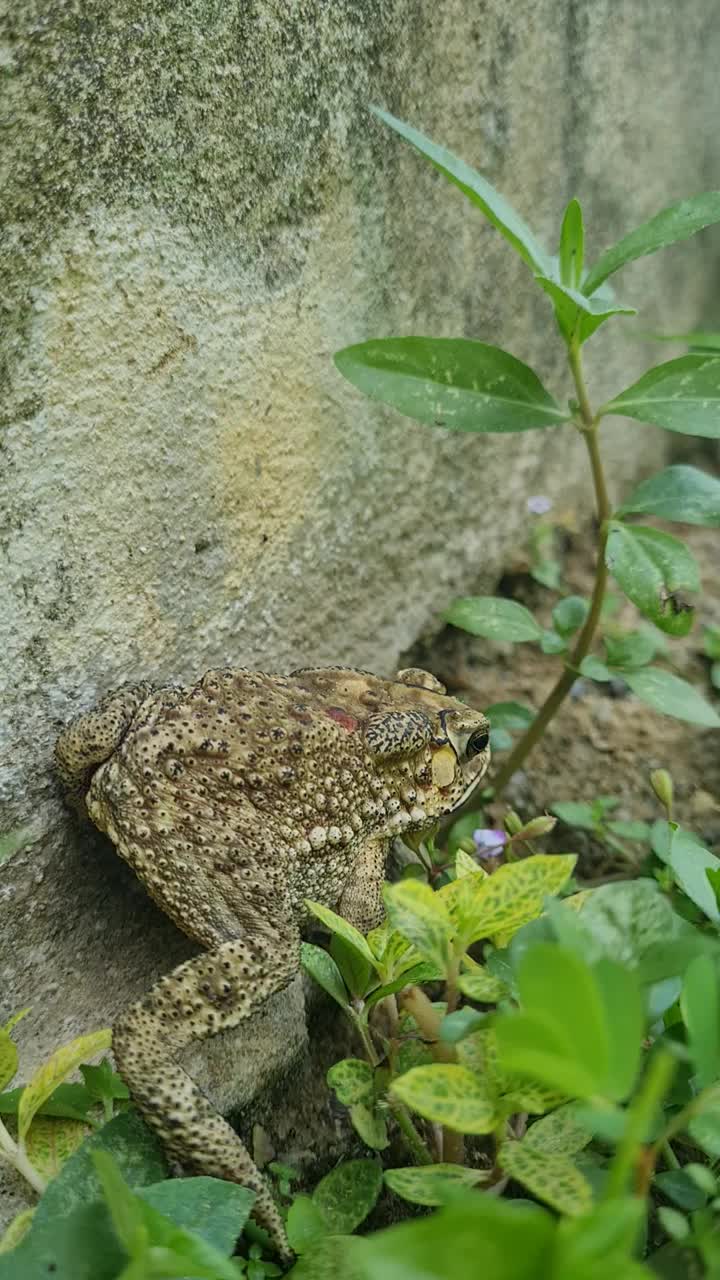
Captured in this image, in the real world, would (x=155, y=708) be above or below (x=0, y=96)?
below

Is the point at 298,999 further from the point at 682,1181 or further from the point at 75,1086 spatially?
the point at 682,1181

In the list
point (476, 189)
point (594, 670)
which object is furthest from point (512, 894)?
point (476, 189)

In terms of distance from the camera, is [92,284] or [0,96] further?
[92,284]

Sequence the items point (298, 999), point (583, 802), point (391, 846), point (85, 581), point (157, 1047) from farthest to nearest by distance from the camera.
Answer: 1. point (583, 802)
2. point (391, 846)
3. point (298, 999)
4. point (85, 581)
5. point (157, 1047)

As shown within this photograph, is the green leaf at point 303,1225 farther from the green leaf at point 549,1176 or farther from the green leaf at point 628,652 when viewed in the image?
the green leaf at point 628,652

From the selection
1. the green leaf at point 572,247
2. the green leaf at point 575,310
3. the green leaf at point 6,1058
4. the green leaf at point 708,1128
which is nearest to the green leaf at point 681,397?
the green leaf at point 575,310

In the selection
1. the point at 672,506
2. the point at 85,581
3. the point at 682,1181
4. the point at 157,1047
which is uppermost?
the point at 672,506

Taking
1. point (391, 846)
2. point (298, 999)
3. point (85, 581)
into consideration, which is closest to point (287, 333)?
point (85, 581)

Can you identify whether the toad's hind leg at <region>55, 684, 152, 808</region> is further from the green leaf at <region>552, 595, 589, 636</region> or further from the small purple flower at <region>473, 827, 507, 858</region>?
the green leaf at <region>552, 595, 589, 636</region>
